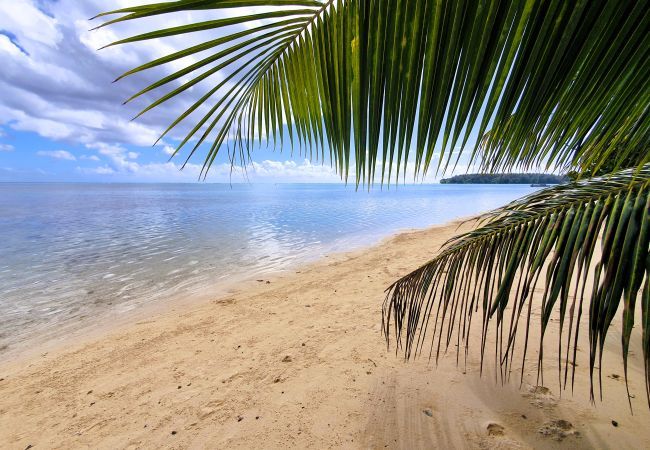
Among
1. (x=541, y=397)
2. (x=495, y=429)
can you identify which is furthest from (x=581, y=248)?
(x=541, y=397)

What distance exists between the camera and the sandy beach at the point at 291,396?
3174mm

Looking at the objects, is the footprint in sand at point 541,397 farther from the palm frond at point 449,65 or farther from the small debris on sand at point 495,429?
the palm frond at point 449,65

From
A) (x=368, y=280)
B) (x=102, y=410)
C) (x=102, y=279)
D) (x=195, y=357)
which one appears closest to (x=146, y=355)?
(x=195, y=357)

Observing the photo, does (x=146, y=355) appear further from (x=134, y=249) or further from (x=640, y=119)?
(x=134, y=249)

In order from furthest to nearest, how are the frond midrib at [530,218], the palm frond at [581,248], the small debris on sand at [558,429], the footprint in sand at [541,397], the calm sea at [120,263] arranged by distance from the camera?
A: the calm sea at [120,263] < the footprint in sand at [541,397] < the small debris on sand at [558,429] < the frond midrib at [530,218] < the palm frond at [581,248]

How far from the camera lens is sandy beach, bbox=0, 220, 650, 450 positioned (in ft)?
10.4

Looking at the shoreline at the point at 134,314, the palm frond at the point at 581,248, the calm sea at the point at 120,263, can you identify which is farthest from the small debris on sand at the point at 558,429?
the shoreline at the point at 134,314

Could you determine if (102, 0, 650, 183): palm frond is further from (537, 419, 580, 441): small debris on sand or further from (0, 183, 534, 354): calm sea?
(0, 183, 534, 354): calm sea

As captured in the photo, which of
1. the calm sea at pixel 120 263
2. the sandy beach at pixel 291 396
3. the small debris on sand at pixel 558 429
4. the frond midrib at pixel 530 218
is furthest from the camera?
the calm sea at pixel 120 263

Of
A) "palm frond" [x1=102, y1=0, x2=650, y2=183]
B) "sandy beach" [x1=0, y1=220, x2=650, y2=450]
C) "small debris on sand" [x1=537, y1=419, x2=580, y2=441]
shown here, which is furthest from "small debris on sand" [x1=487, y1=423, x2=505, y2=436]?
"palm frond" [x1=102, y1=0, x2=650, y2=183]

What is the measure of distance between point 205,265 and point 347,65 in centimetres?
1271

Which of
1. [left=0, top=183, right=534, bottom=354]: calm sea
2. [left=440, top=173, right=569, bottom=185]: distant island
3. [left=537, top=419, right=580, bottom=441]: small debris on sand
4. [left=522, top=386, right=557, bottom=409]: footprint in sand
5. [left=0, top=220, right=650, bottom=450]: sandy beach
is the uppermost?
[left=440, top=173, right=569, bottom=185]: distant island

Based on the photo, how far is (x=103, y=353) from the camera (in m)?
5.71

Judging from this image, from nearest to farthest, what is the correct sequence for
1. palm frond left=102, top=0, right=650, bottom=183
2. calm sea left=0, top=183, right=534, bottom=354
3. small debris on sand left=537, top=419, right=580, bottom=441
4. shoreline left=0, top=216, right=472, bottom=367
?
1. palm frond left=102, top=0, right=650, bottom=183
2. small debris on sand left=537, top=419, right=580, bottom=441
3. shoreline left=0, top=216, right=472, bottom=367
4. calm sea left=0, top=183, right=534, bottom=354
